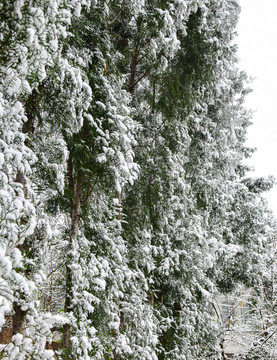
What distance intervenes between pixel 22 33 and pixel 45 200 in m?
2.54

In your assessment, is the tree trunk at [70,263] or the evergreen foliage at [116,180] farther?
the tree trunk at [70,263]

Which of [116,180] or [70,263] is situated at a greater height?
[116,180]

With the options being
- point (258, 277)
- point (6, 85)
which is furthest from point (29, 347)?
point (258, 277)

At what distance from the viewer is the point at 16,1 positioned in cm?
262

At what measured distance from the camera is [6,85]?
2.90 meters

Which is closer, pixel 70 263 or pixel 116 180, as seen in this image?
pixel 70 263

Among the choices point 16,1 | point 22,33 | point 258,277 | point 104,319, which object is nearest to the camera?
point 16,1

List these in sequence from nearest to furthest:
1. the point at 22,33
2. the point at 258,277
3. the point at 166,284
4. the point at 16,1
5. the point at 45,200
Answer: the point at 16,1
the point at 22,33
the point at 45,200
the point at 166,284
the point at 258,277

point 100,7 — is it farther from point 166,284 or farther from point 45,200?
point 166,284

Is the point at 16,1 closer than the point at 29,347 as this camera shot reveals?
Yes

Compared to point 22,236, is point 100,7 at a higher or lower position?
higher

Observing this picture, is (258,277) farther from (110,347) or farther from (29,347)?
(29,347)

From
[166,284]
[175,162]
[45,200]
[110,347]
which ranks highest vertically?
[175,162]

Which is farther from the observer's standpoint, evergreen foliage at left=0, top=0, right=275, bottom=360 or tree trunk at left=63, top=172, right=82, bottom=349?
tree trunk at left=63, top=172, right=82, bottom=349
